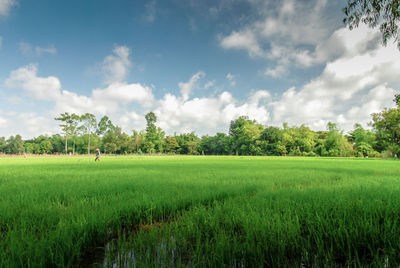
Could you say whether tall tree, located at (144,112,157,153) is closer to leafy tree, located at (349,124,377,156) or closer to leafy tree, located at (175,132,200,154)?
leafy tree, located at (175,132,200,154)

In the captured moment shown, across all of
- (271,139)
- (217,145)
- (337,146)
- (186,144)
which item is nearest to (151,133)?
(186,144)

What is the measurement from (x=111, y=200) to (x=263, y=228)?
8.47 feet

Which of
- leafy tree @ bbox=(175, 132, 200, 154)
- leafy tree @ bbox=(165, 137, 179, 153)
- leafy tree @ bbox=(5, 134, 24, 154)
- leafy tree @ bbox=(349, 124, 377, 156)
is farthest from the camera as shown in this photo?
leafy tree @ bbox=(175, 132, 200, 154)

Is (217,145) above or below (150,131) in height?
below

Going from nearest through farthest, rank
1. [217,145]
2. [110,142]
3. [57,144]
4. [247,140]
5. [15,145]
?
[110,142], [247,140], [57,144], [15,145], [217,145]

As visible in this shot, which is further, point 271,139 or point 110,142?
point 271,139

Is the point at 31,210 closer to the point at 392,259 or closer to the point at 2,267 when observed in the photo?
the point at 2,267

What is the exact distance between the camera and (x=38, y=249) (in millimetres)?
1388

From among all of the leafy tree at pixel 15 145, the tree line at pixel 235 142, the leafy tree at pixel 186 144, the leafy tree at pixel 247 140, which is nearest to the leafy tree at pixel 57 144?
the tree line at pixel 235 142

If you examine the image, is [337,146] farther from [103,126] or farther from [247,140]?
[103,126]

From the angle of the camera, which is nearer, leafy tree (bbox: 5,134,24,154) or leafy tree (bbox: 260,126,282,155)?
leafy tree (bbox: 260,126,282,155)

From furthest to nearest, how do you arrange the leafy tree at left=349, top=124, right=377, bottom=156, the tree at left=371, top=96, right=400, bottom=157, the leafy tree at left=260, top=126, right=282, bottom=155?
1. the leafy tree at left=260, top=126, right=282, bottom=155
2. the leafy tree at left=349, top=124, right=377, bottom=156
3. the tree at left=371, top=96, right=400, bottom=157

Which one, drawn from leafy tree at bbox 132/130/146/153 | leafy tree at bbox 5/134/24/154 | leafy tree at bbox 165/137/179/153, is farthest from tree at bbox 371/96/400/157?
leafy tree at bbox 5/134/24/154

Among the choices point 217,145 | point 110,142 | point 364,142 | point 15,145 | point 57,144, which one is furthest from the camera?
point 217,145
